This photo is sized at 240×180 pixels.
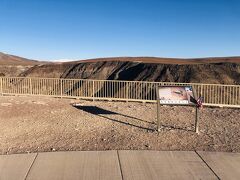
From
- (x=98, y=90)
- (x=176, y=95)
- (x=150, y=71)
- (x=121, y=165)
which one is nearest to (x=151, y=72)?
(x=150, y=71)

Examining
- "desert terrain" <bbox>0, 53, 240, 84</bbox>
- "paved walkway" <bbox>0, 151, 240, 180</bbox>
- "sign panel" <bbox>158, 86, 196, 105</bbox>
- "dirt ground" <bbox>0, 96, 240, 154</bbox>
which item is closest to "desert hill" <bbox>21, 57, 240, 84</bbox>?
"desert terrain" <bbox>0, 53, 240, 84</bbox>

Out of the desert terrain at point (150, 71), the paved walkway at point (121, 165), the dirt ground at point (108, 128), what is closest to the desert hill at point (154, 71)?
the desert terrain at point (150, 71)

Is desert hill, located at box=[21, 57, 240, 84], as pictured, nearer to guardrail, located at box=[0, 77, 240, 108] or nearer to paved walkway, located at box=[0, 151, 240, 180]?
guardrail, located at box=[0, 77, 240, 108]

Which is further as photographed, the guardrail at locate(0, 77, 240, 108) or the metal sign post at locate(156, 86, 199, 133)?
the guardrail at locate(0, 77, 240, 108)

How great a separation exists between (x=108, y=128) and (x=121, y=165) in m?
3.78

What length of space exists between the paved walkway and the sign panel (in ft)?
8.42

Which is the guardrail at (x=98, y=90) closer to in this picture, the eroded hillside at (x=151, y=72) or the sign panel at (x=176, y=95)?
the sign panel at (x=176, y=95)

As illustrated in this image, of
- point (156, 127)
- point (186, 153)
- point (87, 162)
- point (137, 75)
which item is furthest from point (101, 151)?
point (137, 75)

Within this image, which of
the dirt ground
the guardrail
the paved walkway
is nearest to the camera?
the paved walkway

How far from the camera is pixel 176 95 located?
1004 centimetres

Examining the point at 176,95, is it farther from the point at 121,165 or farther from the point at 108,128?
the point at 121,165

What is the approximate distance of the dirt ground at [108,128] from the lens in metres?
8.34

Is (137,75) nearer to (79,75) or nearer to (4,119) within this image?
(79,75)

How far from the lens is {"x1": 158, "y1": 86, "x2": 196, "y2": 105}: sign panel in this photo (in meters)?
9.92
